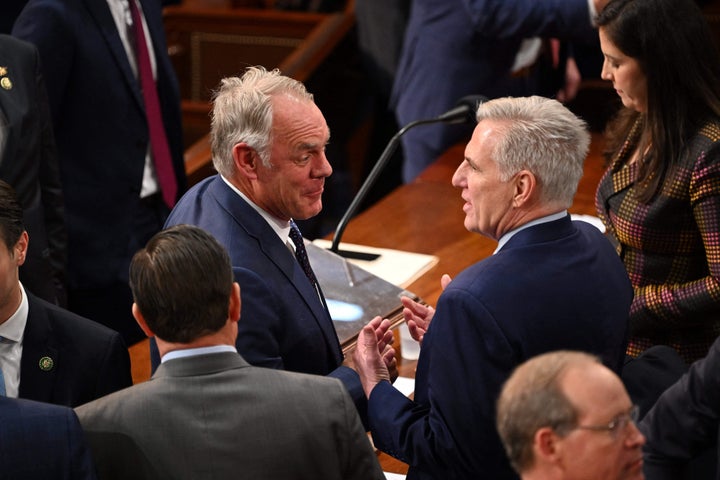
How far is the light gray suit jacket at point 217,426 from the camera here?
1.89 m

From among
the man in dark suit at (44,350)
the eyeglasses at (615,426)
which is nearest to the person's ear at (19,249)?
the man in dark suit at (44,350)

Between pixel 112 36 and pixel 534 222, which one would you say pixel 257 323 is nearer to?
pixel 534 222

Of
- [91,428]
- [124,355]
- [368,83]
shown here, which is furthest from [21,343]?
[368,83]

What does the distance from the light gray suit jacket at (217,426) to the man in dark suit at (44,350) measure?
1.31 ft

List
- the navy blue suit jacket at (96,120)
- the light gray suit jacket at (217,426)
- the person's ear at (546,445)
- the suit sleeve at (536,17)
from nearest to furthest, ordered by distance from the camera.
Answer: the person's ear at (546,445) → the light gray suit jacket at (217,426) → the navy blue suit jacket at (96,120) → the suit sleeve at (536,17)

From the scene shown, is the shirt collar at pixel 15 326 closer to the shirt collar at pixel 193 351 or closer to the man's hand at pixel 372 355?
the shirt collar at pixel 193 351

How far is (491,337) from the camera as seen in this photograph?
7.08ft

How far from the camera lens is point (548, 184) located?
90.2 inches

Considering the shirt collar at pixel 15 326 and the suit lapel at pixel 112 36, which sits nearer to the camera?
the shirt collar at pixel 15 326

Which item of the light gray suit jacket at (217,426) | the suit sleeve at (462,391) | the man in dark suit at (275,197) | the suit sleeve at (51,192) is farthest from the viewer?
the suit sleeve at (51,192)

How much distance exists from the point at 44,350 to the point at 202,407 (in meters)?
0.58

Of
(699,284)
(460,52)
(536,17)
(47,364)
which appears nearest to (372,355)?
(47,364)

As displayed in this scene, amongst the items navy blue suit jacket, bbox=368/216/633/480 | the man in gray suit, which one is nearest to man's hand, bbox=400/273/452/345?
navy blue suit jacket, bbox=368/216/633/480

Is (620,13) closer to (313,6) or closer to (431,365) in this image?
(431,365)
